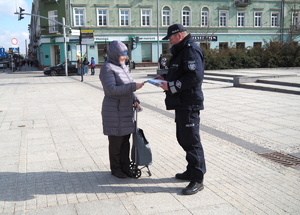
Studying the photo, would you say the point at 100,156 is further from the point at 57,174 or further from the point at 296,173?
the point at 296,173

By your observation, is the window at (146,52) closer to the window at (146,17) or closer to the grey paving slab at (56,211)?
the window at (146,17)

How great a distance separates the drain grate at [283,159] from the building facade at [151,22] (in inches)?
1336

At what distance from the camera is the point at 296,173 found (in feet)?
15.2

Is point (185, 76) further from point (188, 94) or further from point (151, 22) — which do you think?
point (151, 22)

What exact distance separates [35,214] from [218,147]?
3392 mm

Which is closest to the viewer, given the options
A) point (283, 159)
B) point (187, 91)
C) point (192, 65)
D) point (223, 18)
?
point (192, 65)

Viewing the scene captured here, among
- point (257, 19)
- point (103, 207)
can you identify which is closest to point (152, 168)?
point (103, 207)

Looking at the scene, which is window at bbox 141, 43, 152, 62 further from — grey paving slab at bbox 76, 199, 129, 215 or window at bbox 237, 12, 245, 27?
grey paving slab at bbox 76, 199, 129, 215

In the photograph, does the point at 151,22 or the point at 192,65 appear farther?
the point at 151,22

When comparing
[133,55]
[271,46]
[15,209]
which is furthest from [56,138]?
[133,55]

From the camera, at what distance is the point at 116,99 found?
4.30 meters

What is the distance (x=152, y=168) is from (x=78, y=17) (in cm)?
3872

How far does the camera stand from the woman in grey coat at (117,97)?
4184mm

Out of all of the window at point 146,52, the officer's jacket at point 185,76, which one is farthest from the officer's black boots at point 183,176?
the window at point 146,52
